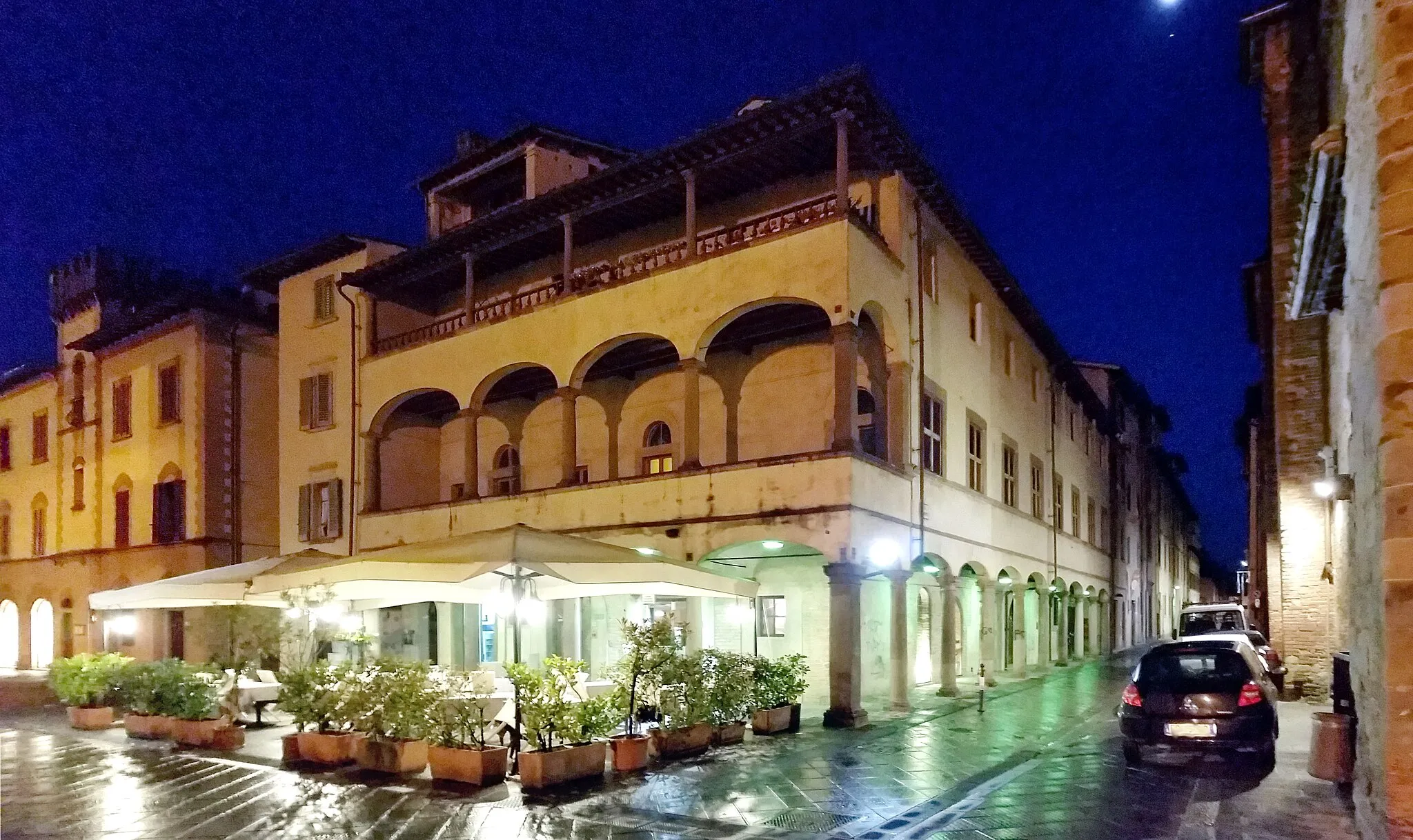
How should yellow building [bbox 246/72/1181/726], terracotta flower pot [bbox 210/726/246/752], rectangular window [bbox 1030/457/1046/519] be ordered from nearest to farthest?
terracotta flower pot [bbox 210/726/246/752], yellow building [bbox 246/72/1181/726], rectangular window [bbox 1030/457/1046/519]

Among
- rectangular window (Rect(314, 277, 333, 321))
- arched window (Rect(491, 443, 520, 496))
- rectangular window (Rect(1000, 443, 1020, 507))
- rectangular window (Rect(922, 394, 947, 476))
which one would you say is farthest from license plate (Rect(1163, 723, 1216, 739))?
rectangular window (Rect(314, 277, 333, 321))

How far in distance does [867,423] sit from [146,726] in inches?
505

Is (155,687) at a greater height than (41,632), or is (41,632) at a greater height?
(155,687)

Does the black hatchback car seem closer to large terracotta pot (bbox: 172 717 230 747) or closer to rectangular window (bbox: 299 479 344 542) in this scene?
large terracotta pot (bbox: 172 717 230 747)

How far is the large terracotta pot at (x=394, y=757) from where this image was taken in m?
11.8

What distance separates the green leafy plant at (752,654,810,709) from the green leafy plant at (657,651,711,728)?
1.58 metres

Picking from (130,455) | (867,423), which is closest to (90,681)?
(867,423)

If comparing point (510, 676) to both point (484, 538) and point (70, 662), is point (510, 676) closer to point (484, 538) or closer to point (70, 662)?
point (484, 538)

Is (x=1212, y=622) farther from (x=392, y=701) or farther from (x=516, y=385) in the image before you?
(x=392, y=701)

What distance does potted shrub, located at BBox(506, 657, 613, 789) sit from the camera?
10898 millimetres

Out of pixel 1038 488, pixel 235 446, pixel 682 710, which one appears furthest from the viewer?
pixel 1038 488

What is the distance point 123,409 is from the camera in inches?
1206

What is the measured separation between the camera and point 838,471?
16125 mm

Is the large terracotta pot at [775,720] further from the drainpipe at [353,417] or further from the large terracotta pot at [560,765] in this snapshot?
the drainpipe at [353,417]
